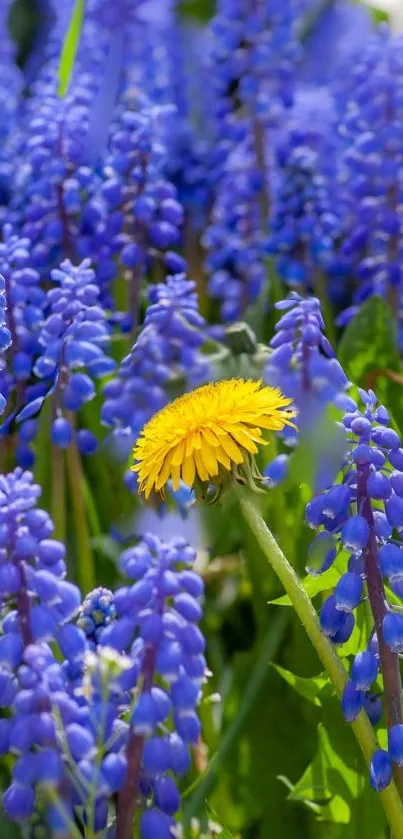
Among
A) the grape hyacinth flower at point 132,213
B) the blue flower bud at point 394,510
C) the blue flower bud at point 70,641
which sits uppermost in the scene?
the grape hyacinth flower at point 132,213

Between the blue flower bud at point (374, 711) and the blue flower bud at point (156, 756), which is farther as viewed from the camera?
the blue flower bud at point (374, 711)

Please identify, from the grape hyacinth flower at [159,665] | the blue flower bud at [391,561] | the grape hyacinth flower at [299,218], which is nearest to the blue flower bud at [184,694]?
the grape hyacinth flower at [159,665]

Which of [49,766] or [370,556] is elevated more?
[370,556]

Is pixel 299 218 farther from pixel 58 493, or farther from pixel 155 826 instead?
pixel 155 826

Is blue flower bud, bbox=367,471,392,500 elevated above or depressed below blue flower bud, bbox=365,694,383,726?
above

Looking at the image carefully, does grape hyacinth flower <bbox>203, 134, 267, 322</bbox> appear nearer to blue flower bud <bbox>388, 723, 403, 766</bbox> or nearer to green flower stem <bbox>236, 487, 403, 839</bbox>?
green flower stem <bbox>236, 487, 403, 839</bbox>

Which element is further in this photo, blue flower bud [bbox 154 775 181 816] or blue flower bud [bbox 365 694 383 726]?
blue flower bud [bbox 365 694 383 726]

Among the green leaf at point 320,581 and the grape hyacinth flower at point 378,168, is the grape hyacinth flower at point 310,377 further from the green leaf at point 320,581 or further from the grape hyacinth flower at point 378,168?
the grape hyacinth flower at point 378,168

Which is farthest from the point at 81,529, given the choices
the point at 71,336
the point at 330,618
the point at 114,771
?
the point at 114,771

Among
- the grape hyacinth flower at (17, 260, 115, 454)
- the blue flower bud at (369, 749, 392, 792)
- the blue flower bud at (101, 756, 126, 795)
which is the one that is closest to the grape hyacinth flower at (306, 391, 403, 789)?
the blue flower bud at (369, 749, 392, 792)
